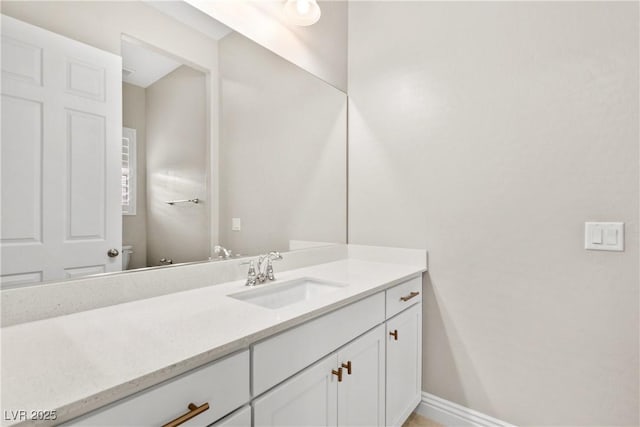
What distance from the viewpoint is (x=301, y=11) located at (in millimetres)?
1666

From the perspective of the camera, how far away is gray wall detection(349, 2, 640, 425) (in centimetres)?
130

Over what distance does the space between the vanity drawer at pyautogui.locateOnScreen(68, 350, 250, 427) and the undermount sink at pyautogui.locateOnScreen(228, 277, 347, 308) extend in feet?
1.46

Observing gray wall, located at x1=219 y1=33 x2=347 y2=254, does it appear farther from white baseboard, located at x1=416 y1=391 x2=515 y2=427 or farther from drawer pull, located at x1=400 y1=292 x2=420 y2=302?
white baseboard, located at x1=416 y1=391 x2=515 y2=427

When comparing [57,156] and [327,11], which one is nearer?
[57,156]

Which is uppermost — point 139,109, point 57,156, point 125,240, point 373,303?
point 139,109

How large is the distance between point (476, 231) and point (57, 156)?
1734 millimetres

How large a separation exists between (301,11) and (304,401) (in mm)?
1782

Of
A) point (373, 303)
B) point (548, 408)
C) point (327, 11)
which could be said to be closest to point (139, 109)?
point (373, 303)

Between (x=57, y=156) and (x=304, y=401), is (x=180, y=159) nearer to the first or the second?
(x=57, y=156)

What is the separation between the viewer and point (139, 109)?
1.09 m

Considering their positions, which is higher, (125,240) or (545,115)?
(545,115)

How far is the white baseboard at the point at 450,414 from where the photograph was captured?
1.59 m

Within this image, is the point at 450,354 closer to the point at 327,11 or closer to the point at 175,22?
the point at 175,22

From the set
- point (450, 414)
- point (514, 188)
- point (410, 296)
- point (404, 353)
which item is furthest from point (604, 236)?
point (450, 414)
